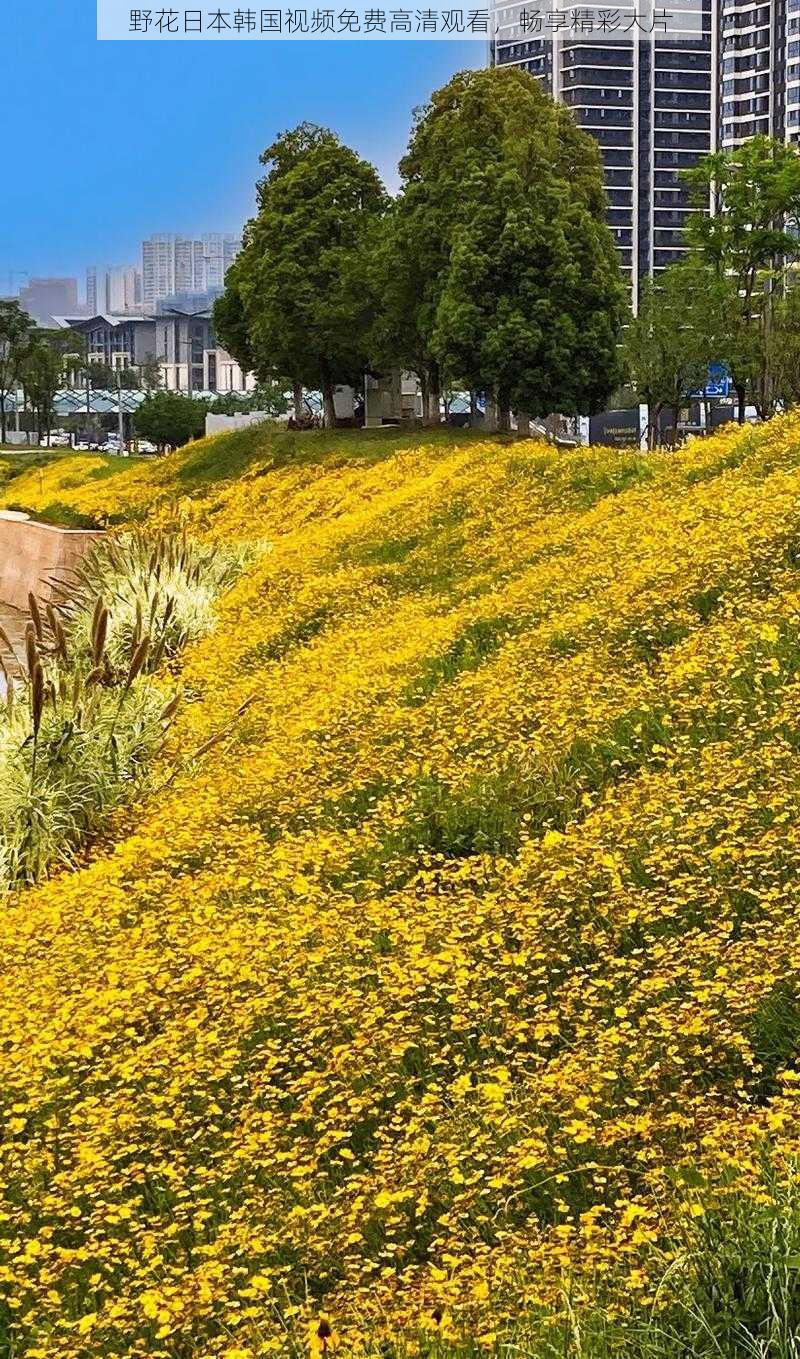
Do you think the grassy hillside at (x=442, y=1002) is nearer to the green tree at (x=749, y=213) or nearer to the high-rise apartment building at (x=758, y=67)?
the green tree at (x=749, y=213)

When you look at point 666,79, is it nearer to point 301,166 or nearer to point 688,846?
point 301,166

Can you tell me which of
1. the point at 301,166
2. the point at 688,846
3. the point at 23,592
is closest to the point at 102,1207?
the point at 688,846

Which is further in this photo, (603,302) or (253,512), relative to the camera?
(603,302)

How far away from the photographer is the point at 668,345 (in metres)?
49.9

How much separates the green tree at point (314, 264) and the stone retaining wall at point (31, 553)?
13.2 m

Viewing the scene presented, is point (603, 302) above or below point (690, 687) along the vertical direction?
above

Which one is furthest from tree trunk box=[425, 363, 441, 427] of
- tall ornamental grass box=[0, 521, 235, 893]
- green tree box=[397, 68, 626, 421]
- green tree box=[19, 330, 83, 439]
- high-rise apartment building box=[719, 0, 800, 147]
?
high-rise apartment building box=[719, 0, 800, 147]

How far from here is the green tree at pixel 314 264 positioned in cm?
3916

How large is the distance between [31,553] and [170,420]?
48542mm

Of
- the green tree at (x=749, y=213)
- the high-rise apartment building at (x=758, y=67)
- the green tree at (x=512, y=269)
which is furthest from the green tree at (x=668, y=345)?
the high-rise apartment building at (x=758, y=67)

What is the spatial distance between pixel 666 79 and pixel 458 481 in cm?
11691

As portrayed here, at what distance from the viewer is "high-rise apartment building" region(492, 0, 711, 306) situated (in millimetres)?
123250

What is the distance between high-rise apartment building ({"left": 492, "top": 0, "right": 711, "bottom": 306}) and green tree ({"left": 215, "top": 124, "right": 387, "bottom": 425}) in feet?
271

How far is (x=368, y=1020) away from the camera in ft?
16.6
